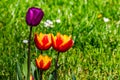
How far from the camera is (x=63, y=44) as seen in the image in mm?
1848

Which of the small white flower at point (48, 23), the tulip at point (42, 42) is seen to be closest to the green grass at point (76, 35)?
the small white flower at point (48, 23)

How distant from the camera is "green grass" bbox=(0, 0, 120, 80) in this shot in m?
2.90

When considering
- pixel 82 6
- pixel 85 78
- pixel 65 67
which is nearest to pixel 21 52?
pixel 65 67

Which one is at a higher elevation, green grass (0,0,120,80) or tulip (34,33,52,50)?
tulip (34,33,52,50)

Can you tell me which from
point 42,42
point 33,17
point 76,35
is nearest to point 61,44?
point 42,42

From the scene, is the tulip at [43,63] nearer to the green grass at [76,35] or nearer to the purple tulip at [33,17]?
the purple tulip at [33,17]

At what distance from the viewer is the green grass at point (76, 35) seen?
2902 mm

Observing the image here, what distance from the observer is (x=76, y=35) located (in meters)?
3.44

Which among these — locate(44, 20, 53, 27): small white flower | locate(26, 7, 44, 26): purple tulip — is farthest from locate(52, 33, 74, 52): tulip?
locate(44, 20, 53, 27): small white flower

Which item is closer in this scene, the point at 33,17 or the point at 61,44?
the point at 33,17

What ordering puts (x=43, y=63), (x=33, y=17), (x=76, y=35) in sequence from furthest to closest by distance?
(x=76, y=35), (x=43, y=63), (x=33, y=17)

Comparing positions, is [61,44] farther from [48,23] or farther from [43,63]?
[48,23]

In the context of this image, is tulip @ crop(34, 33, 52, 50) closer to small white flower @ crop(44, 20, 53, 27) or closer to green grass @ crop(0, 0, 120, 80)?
green grass @ crop(0, 0, 120, 80)

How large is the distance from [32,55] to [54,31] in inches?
19.2
